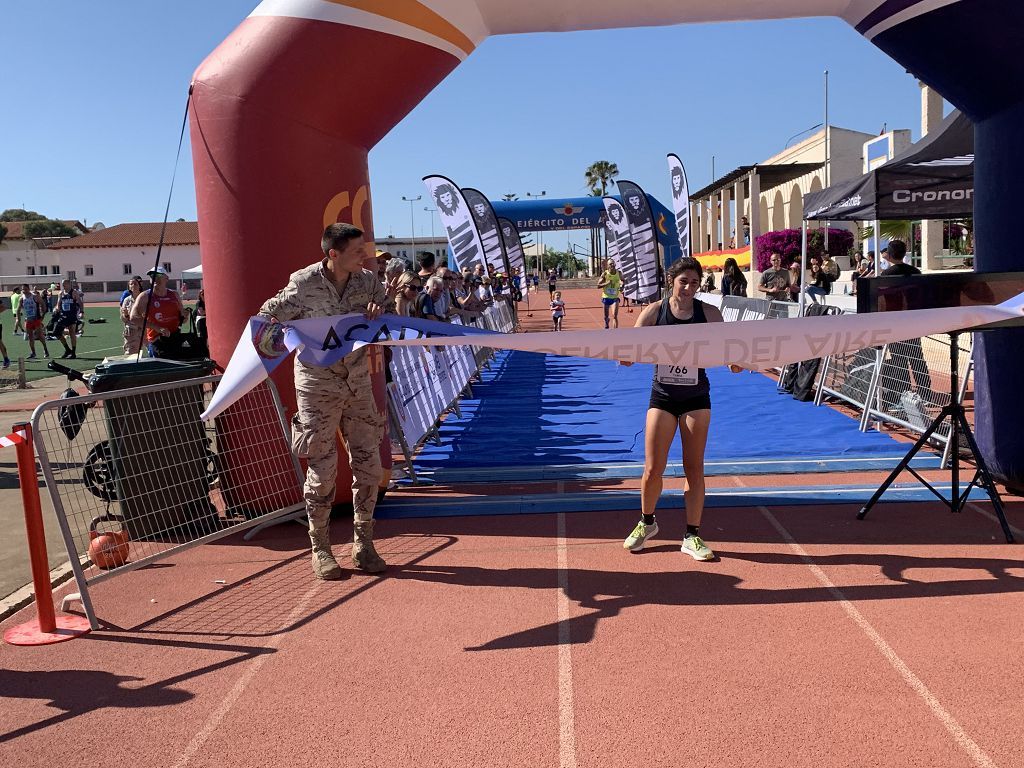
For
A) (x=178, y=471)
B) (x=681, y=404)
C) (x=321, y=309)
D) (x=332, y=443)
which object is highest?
(x=321, y=309)

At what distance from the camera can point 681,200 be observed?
28531 mm

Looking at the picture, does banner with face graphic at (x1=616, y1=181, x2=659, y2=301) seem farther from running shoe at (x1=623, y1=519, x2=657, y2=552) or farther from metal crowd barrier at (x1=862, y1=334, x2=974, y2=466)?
running shoe at (x1=623, y1=519, x2=657, y2=552)

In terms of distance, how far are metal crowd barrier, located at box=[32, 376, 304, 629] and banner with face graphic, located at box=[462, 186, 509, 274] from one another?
20542 mm

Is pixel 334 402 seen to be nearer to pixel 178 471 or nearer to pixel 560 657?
pixel 178 471

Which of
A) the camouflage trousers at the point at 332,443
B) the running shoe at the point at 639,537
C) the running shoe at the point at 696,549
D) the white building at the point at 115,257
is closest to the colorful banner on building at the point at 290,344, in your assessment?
the camouflage trousers at the point at 332,443

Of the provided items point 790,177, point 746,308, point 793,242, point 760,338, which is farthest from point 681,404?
point 790,177

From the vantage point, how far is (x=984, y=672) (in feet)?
12.5

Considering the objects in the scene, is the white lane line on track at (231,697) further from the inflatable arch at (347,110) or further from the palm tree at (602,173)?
the palm tree at (602,173)

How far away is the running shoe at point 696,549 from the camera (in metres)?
5.42

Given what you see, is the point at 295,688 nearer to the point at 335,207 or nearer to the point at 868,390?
the point at 335,207

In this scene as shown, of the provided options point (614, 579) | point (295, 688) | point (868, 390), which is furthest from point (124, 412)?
point (868, 390)

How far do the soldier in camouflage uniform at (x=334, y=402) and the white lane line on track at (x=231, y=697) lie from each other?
627mm

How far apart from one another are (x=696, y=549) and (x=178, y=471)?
149 inches

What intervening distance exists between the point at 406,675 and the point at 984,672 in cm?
262
